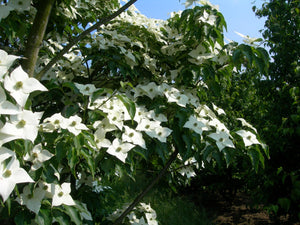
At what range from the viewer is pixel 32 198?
1.01 m

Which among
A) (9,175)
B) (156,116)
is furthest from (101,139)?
(9,175)

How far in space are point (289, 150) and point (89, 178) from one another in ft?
5.33

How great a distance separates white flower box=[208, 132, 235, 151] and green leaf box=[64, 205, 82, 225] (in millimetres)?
626

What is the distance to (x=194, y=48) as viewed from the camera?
60.4 inches

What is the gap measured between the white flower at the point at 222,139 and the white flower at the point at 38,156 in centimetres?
67

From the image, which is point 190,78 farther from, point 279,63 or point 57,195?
point 279,63

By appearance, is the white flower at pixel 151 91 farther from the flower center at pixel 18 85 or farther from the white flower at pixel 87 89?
the flower center at pixel 18 85

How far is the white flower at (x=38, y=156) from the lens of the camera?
974 millimetres

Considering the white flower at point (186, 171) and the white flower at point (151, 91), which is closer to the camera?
the white flower at point (151, 91)

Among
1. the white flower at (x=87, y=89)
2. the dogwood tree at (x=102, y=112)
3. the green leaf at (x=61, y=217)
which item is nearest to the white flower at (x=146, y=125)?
the dogwood tree at (x=102, y=112)

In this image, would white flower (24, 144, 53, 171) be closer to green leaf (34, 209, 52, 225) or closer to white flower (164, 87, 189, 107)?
green leaf (34, 209, 52, 225)

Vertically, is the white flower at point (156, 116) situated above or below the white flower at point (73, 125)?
above

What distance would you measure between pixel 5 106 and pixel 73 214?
51 cm

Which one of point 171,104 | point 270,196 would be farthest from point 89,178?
point 270,196
